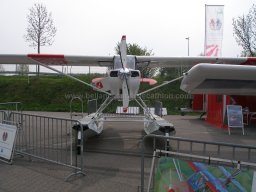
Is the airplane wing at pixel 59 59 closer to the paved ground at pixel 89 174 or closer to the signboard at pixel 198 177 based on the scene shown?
the paved ground at pixel 89 174

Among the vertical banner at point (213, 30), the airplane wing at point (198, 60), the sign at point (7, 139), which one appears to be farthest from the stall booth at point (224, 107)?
the sign at point (7, 139)

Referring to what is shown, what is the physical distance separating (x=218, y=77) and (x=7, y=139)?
4.80m

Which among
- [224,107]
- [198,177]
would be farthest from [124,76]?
[224,107]

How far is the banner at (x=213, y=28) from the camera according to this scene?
18.8 meters

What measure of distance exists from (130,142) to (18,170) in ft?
13.0

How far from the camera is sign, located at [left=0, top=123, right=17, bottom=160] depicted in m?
6.38

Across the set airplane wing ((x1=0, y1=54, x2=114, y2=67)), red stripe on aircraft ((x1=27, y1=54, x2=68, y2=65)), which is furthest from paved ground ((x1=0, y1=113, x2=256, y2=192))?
red stripe on aircraft ((x1=27, y1=54, x2=68, y2=65))

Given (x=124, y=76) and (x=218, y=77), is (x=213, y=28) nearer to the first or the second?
(x=124, y=76)

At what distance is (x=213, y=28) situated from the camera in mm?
19062

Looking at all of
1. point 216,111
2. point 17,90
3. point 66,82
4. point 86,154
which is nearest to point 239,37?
point 216,111

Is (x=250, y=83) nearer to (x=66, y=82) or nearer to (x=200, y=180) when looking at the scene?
(x=200, y=180)

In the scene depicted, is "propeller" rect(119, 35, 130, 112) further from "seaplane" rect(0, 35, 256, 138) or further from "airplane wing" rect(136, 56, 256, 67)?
"airplane wing" rect(136, 56, 256, 67)

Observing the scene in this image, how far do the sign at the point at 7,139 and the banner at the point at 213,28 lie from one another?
14.4m

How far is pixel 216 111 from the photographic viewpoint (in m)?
14.5
